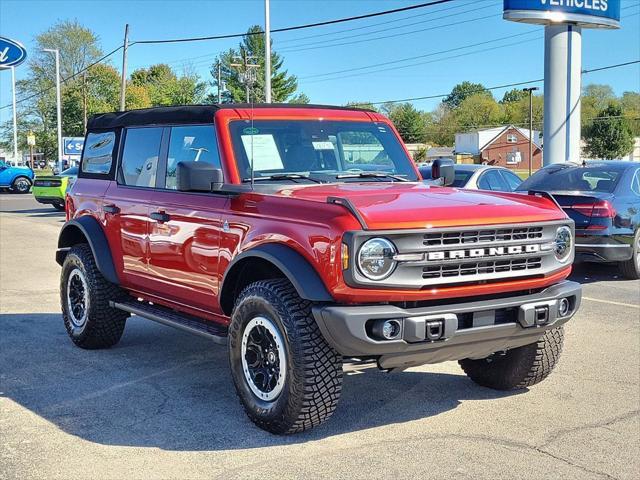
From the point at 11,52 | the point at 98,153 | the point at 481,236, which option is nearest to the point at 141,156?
the point at 98,153

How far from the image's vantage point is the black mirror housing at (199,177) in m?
5.02

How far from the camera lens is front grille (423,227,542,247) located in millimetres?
4293

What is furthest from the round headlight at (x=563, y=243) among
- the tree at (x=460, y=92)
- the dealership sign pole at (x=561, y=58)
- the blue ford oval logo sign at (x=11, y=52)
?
the tree at (x=460, y=92)

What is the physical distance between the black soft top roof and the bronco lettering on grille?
6.72 feet

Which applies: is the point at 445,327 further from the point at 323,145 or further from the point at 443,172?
the point at 443,172

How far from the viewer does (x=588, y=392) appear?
5.52 meters

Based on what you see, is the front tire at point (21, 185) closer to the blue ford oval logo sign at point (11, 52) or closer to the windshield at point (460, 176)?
the blue ford oval logo sign at point (11, 52)

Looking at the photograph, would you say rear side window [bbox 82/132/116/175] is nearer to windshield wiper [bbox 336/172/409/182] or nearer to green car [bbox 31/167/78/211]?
windshield wiper [bbox 336/172/409/182]

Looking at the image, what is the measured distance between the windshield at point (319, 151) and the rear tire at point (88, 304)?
1989 millimetres

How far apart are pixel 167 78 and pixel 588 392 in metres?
106

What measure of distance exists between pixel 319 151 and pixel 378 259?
1.70 m

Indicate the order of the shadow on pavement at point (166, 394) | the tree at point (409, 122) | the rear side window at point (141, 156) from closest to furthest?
the shadow on pavement at point (166, 394) → the rear side window at point (141, 156) → the tree at point (409, 122)

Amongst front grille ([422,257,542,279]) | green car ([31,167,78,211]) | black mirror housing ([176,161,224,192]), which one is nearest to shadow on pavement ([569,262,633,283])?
front grille ([422,257,542,279])

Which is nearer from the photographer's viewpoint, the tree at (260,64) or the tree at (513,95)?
the tree at (260,64)
